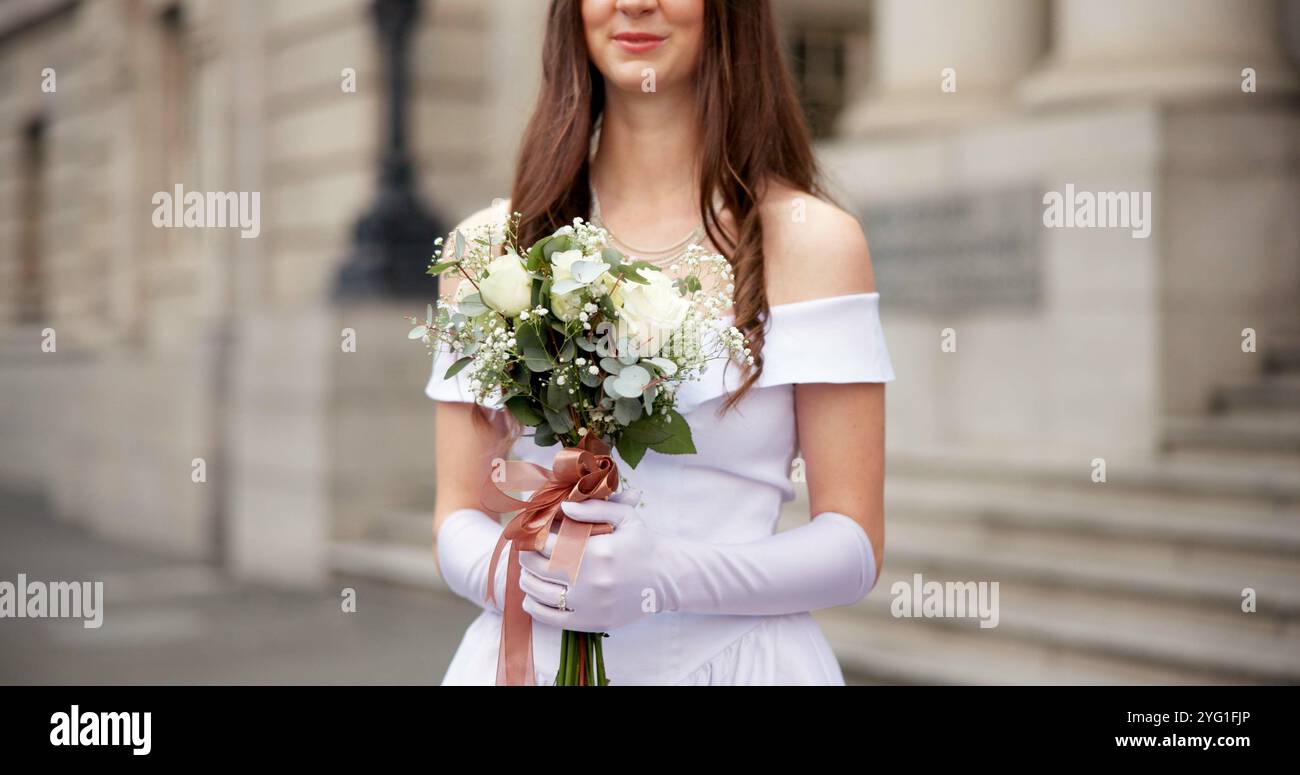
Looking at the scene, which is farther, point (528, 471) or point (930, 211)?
point (930, 211)

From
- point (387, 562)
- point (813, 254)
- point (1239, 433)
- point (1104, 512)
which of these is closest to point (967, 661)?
point (1104, 512)

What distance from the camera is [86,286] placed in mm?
18516

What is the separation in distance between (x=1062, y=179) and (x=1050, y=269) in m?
0.48

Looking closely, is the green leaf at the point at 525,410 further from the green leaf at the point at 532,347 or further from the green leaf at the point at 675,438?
the green leaf at the point at 675,438

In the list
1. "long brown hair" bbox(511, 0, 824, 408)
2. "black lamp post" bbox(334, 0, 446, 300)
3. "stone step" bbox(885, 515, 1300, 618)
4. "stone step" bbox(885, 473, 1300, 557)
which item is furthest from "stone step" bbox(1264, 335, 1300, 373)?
"black lamp post" bbox(334, 0, 446, 300)

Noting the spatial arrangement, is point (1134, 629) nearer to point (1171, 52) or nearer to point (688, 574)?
point (1171, 52)

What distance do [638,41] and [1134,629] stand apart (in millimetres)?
4260

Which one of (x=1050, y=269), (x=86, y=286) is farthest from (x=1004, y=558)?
(x=86, y=286)

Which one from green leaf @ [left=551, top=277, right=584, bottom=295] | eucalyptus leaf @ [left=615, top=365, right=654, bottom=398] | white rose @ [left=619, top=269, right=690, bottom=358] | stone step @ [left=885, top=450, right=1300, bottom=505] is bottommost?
stone step @ [left=885, top=450, right=1300, bottom=505]

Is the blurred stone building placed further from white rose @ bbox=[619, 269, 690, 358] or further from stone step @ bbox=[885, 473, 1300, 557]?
white rose @ bbox=[619, 269, 690, 358]

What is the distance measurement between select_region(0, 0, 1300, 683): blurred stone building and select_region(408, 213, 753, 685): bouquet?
1.36 m

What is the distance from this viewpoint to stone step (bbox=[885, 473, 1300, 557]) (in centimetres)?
595
